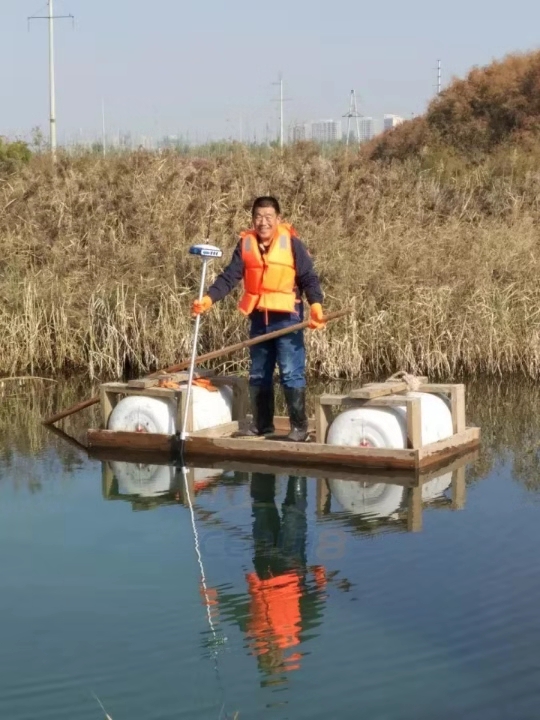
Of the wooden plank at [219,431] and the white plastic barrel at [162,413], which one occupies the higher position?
the white plastic barrel at [162,413]

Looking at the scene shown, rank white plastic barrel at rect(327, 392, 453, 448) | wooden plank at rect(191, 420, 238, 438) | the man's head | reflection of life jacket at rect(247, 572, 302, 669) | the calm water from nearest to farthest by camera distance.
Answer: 1. the calm water
2. reflection of life jacket at rect(247, 572, 302, 669)
3. white plastic barrel at rect(327, 392, 453, 448)
4. the man's head
5. wooden plank at rect(191, 420, 238, 438)

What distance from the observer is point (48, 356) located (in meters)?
13.6

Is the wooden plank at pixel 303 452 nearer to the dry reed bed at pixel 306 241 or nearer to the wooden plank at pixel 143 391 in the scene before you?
the wooden plank at pixel 143 391

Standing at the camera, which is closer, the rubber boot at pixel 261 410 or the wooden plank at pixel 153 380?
the rubber boot at pixel 261 410

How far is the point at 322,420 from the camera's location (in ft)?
29.6

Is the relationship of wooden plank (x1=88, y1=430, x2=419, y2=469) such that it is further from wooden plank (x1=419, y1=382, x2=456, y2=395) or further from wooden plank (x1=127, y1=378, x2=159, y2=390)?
wooden plank (x1=419, y1=382, x2=456, y2=395)

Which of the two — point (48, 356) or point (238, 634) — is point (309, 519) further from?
point (48, 356)

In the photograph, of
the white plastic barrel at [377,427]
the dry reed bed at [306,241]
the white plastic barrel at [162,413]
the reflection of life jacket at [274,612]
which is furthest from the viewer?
the dry reed bed at [306,241]

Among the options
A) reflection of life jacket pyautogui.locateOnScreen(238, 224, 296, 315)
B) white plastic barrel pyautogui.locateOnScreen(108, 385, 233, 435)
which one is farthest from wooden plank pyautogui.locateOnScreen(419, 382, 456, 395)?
white plastic barrel pyautogui.locateOnScreen(108, 385, 233, 435)

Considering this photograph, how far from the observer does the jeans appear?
29.9ft

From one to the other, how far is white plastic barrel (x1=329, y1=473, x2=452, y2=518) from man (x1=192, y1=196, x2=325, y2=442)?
0.84 meters

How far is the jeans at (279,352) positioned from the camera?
9117mm

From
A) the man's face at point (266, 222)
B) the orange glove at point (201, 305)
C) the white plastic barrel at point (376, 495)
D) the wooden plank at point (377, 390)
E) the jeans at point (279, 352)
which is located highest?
the man's face at point (266, 222)

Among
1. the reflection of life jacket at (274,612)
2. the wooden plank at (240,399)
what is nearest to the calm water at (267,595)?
the reflection of life jacket at (274,612)
